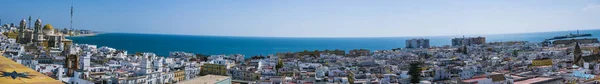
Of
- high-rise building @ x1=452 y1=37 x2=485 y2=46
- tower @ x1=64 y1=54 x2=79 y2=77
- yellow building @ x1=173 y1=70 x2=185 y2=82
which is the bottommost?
yellow building @ x1=173 y1=70 x2=185 y2=82

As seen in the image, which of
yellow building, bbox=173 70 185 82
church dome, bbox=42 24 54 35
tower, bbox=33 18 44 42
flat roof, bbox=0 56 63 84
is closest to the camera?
flat roof, bbox=0 56 63 84

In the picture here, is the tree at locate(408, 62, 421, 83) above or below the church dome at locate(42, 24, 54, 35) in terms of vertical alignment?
below

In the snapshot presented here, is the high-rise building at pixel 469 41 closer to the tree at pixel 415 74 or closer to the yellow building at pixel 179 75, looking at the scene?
the tree at pixel 415 74

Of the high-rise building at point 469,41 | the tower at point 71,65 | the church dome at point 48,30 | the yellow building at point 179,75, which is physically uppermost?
the church dome at point 48,30

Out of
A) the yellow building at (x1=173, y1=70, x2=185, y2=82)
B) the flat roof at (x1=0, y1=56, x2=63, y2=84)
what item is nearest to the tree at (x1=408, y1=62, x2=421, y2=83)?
the yellow building at (x1=173, y1=70, x2=185, y2=82)

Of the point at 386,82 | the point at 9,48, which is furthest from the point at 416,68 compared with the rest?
the point at 9,48

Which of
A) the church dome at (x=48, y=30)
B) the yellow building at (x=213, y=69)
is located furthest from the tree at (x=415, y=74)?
the church dome at (x=48, y=30)

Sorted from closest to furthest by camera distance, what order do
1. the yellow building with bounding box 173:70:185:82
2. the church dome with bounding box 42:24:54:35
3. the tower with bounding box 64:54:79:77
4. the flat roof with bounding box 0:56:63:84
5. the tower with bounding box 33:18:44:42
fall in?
1. the flat roof with bounding box 0:56:63:84
2. the tower with bounding box 64:54:79:77
3. the yellow building with bounding box 173:70:185:82
4. the tower with bounding box 33:18:44:42
5. the church dome with bounding box 42:24:54:35

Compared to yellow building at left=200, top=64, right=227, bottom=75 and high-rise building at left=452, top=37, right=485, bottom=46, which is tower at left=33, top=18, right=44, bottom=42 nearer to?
yellow building at left=200, top=64, right=227, bottom=75

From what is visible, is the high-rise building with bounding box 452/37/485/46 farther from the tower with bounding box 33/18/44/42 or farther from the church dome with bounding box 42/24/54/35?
the tower with bounding box 33/18/44/42

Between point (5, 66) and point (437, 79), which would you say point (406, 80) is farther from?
point (5, 66)

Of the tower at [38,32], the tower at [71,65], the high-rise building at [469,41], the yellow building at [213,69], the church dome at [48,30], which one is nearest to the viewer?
the tower at [71,65]

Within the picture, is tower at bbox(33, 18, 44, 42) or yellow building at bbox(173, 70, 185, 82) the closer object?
yellow building at bbox(173, 70, 185, 82)
